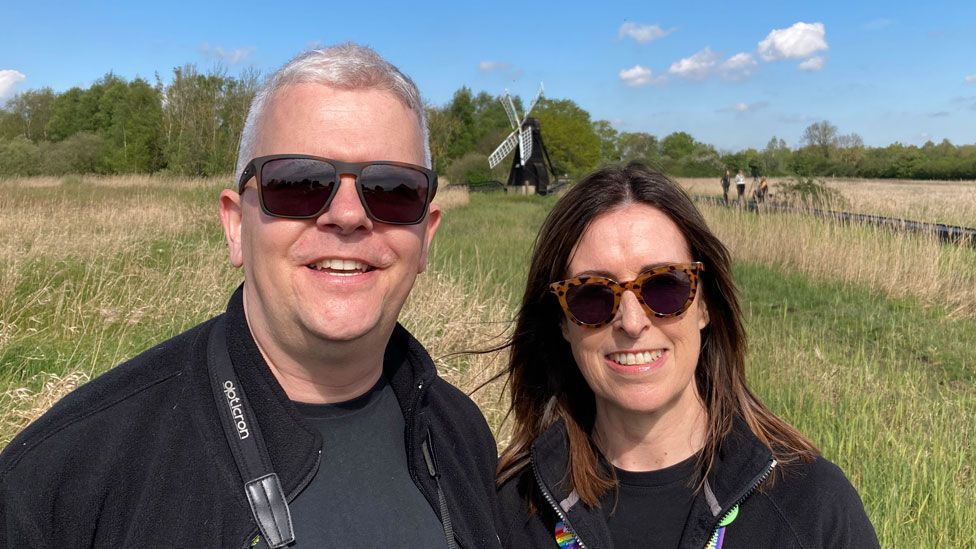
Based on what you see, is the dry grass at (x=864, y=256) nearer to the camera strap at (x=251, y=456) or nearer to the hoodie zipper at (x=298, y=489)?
the hoodie zipper at (x=298, y=489)

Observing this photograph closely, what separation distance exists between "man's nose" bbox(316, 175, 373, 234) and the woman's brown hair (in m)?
0.73

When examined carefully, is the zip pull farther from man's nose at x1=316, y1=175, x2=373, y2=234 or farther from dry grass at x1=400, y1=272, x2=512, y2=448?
dry grass at x1=400, y1=272, x2=512, y2=448

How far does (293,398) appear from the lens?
1.82 metres

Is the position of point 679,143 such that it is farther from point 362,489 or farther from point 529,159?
point 362,489

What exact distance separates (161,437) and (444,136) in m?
52.5

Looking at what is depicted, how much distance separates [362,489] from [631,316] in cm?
94

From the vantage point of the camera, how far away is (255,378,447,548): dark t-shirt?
1600 mm

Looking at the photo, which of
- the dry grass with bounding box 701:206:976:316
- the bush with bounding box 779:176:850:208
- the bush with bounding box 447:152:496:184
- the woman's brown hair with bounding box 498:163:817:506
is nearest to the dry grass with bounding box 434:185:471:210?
the bush with bounding box 447:152:496:184

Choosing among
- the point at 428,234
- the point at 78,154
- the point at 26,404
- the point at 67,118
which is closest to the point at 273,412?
the point at 428,234

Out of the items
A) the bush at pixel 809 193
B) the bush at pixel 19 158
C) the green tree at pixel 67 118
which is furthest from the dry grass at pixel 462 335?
the green tree at pixel 67 118

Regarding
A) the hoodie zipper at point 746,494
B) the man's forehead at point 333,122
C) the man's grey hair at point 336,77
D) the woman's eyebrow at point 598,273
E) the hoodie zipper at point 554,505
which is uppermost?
the man's grey hair at point 336,77

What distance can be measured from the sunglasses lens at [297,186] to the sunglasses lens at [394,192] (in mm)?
101

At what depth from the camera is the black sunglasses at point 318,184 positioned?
176cm

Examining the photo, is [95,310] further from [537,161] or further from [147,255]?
[537,161]
